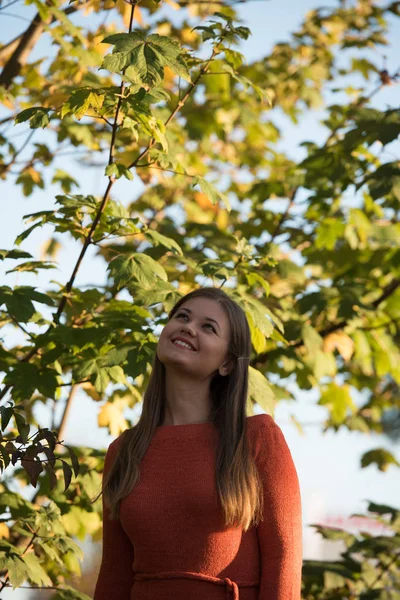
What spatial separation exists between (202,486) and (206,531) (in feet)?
0.35

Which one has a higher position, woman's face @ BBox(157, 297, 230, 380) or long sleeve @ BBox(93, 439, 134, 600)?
woman's face @ BBox(157, 297, 230, 380)

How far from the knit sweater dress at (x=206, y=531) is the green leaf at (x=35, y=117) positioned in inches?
41.0

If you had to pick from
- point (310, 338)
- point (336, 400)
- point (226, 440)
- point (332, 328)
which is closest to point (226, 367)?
point (226, 440)

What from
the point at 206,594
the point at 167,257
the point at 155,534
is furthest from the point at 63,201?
the point at 206,594

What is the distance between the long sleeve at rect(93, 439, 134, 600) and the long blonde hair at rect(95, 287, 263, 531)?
0.23ft

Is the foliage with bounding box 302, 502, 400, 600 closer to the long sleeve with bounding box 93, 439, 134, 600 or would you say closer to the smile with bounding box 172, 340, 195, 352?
the long sleeve with bounding box 93, 439, 134, 600

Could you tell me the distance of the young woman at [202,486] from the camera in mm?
2109

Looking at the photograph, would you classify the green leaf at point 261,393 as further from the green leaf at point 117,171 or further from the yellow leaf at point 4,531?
the yellow leaf at point 4,531

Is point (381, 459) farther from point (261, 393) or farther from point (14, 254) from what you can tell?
point (14, 254)

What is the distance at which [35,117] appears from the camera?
2.62 metres

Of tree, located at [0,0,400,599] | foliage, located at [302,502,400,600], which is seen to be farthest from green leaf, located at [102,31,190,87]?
foliage, located at [302,502,400,600]

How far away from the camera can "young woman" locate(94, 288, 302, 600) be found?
2.11 m

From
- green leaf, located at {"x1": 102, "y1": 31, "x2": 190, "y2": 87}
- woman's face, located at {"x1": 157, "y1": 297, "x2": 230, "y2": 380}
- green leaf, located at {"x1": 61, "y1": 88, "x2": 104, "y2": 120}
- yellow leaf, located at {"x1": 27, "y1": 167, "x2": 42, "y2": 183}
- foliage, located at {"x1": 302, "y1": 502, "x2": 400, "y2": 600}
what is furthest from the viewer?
yellow leaf, located at {"x1": 27, "y1": 167, "x2": 42, "y2": 183}

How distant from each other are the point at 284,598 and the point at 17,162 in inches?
115
